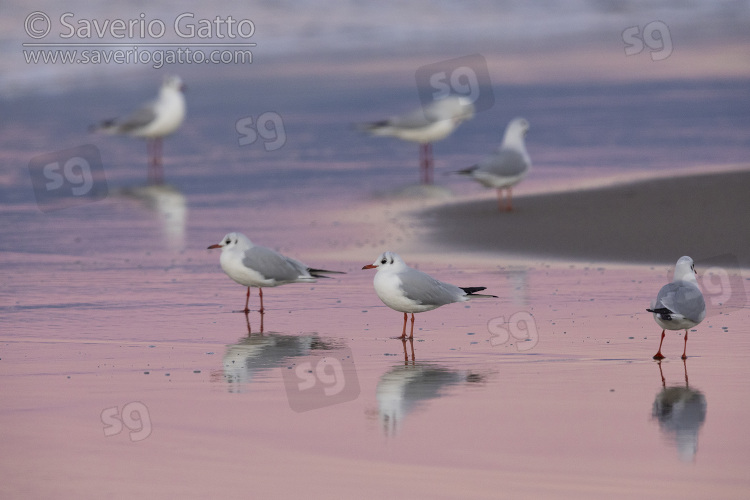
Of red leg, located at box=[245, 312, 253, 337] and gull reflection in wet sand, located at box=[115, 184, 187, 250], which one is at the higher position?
gull reflection in wet sand, located at box=[115, 184, 187, 250]

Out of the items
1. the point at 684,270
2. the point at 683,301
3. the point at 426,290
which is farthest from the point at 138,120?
the point at 683,301

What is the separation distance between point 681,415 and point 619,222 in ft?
21.1

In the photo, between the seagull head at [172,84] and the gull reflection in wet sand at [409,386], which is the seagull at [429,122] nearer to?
the seagull head at [172,84]

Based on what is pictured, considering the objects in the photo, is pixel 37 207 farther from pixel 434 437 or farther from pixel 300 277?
pixel 434 437

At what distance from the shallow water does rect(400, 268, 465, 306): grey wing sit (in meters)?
0.21

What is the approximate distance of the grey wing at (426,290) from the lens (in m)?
9.08

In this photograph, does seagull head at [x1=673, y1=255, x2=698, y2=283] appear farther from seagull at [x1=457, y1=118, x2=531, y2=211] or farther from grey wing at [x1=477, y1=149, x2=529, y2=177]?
grey wing at [x1=477, y1=149, x2=529, y2=177]

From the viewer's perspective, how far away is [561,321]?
9266 mm

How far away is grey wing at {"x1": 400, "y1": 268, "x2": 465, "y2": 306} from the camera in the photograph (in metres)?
9.08

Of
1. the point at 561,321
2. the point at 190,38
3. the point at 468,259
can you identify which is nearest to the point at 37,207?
the point at 468,259

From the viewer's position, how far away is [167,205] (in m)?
15.5

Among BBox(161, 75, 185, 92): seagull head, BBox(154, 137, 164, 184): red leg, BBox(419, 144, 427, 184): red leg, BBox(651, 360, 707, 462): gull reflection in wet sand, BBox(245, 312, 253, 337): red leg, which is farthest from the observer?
BBox(161, 75, 185, 92): seagull head

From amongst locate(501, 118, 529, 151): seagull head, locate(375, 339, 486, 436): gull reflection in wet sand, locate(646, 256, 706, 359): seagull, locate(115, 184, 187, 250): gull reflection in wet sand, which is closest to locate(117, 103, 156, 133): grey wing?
locate(115, 184, 187, 250): gull reflection in wet sand

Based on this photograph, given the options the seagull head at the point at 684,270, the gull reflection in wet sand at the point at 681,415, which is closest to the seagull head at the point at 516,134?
the seagull head at the point at 684,270
